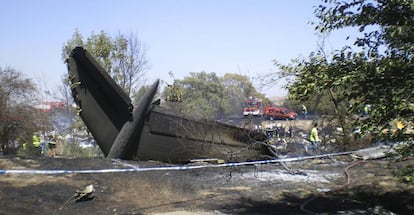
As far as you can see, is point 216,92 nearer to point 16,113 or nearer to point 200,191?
point 16,113

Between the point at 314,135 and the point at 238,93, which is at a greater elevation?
the point at 238,93

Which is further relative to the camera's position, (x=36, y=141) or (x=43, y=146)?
(x=43, y=146)

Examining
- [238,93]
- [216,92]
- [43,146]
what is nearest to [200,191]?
[43,146]

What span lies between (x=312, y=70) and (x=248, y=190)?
13.0 feet

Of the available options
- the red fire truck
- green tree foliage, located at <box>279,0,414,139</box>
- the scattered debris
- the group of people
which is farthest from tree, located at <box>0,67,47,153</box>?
green tree foliage, located at <box>279,0,414,139</box>

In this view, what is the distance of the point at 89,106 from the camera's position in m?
11.2

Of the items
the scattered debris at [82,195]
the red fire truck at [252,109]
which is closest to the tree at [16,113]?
the red fire truck at [252,109]

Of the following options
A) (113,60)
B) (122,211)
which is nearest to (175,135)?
(122,211)

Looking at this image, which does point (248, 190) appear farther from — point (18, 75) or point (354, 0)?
point (18, 75)

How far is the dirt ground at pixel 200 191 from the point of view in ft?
22.7

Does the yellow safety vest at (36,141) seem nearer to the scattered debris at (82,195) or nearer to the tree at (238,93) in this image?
the tree at (238,93)

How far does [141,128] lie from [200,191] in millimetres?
3823

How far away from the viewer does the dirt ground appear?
691 centimetres

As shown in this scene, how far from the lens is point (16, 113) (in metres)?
20.4
